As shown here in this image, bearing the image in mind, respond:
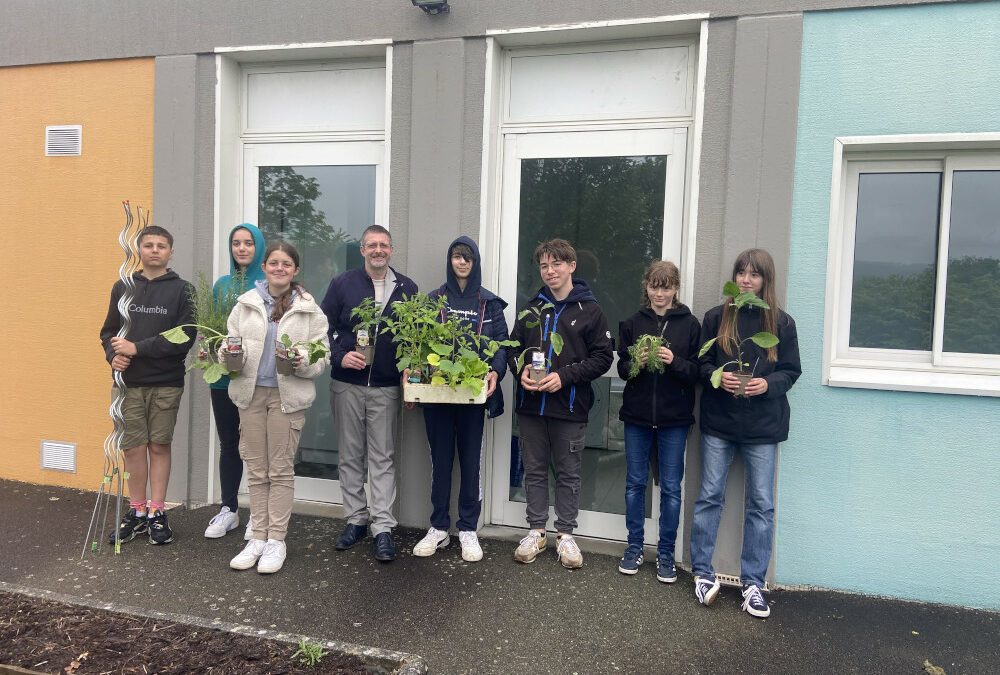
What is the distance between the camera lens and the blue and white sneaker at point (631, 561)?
3.96m

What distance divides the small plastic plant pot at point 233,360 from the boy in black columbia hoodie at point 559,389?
1.63 m

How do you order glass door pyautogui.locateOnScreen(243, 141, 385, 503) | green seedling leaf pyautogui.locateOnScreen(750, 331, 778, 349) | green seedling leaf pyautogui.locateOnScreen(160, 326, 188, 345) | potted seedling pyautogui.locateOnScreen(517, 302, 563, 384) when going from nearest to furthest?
1. green seedling leaf pyautogui.locateOnScreen(750, 331, 778, 349)
2. green seedling leaf pyautogui.locateOnScreen(160, 326, 188, 345)
3. potted seedling pyautogui.locateOnScreen(517, 302, 563, 384)
4. glass door pyautogui.locateOnScreen(243, 141, 385, 503)

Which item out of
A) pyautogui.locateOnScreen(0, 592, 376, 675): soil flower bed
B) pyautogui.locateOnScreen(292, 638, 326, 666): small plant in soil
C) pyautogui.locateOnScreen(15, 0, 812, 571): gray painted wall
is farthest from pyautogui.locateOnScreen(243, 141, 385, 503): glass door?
pyautogui.locateOnScreen(292, 638, 326, 666): small plant in soil

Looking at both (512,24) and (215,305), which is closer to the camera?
(215,305)

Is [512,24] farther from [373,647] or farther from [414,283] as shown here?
[373,647]

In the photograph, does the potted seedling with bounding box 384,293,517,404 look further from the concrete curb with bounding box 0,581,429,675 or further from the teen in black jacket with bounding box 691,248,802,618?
the concrete curb with bounding box 0,581,429,675

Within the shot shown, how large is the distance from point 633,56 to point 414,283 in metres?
2.12

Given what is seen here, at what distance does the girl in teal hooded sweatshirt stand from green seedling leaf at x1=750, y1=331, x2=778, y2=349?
310 centimetres

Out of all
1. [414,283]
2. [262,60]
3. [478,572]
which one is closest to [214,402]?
[414,283]

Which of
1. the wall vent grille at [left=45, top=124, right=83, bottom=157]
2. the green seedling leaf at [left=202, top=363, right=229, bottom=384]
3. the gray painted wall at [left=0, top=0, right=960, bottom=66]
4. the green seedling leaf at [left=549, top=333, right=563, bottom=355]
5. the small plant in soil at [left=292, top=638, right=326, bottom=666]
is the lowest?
the small plant in soil at [left=292, top=638, right=326, bottom=666]

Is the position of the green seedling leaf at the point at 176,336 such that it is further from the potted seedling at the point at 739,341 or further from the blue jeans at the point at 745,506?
the blue jeans at the point at 745,506

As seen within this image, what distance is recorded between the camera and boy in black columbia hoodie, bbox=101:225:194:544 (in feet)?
13.6

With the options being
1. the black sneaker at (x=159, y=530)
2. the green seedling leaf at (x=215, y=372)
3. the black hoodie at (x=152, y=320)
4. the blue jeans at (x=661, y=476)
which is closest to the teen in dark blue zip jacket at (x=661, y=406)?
the blue jeans at (x=661, y=476)

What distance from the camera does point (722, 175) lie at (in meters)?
3.95
